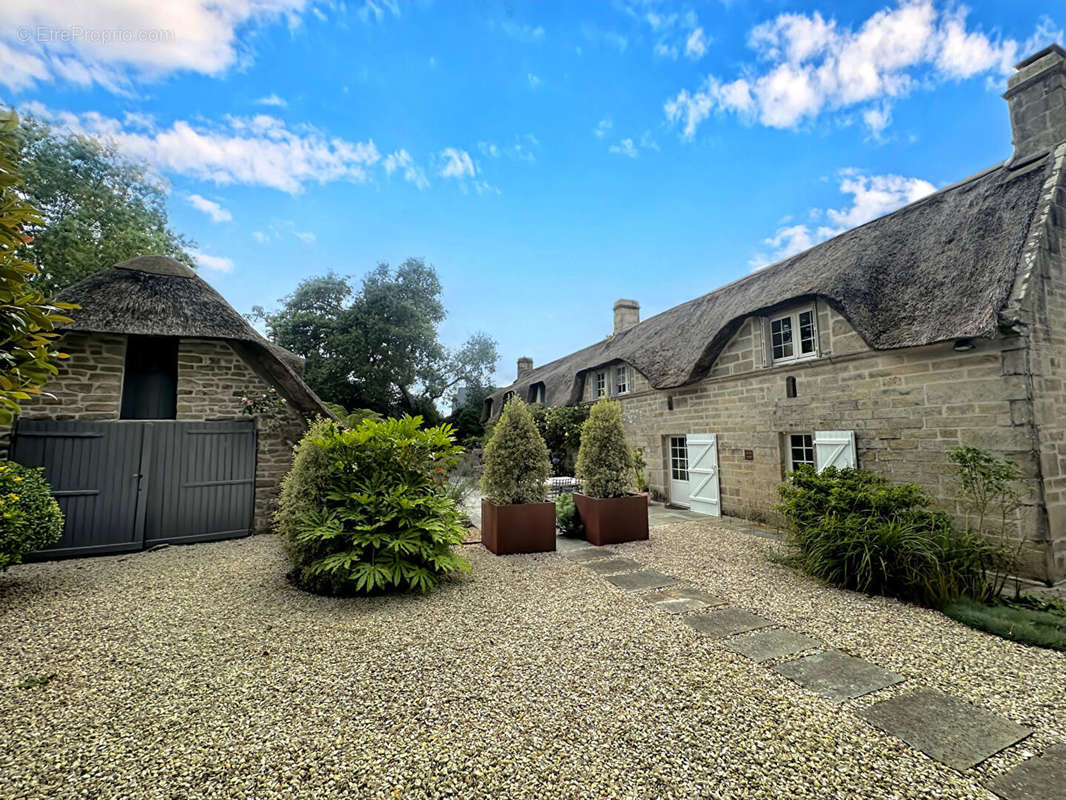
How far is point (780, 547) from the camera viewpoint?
5953 millimetres

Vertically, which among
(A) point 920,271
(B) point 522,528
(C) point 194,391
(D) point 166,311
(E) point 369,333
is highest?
(E) point 369,333

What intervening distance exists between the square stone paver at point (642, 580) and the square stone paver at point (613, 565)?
0.58 ft

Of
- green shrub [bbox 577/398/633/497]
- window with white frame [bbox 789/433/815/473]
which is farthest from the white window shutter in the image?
green shrub [bbox 577/398/633/497]

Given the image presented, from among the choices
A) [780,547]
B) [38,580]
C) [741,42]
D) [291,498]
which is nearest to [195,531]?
[38,580]

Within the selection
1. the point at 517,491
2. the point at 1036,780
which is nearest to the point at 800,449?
the point at 517,491

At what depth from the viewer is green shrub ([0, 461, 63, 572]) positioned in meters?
Result: 4.16

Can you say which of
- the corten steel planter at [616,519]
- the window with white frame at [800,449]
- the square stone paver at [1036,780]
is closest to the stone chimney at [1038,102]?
the window with white frame at [800,449]

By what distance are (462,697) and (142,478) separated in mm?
6783

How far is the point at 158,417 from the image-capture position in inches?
270

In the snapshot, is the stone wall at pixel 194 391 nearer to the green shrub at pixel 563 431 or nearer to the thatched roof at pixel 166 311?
the thatched roof at pixel 166 311

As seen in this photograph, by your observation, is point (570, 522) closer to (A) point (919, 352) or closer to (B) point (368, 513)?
(B) point (368, 513)

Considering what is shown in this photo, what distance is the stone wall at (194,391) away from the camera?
632cm

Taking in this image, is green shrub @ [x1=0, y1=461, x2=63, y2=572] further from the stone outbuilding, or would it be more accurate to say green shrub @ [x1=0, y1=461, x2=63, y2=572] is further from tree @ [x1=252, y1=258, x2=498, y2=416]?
tree @ [x1=252, y1=258, x2=498, y2=416]

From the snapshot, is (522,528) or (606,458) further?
(606,458)
